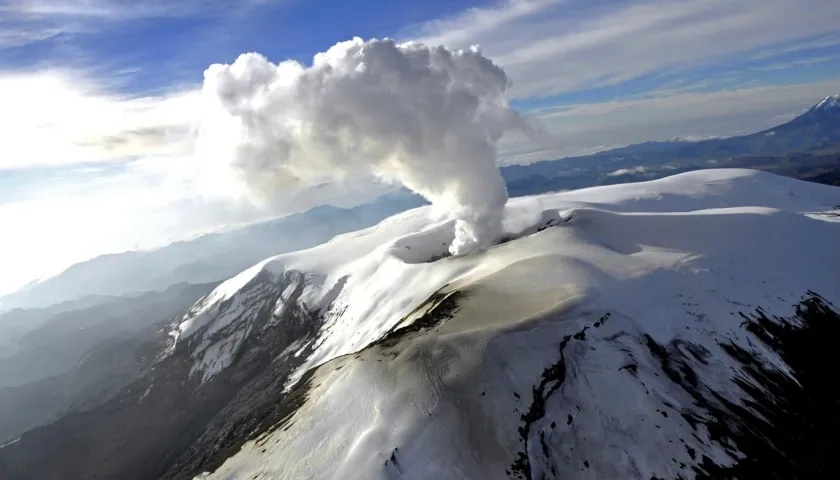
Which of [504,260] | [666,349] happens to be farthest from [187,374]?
[666,349]

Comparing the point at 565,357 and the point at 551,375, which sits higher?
the point at 565,357

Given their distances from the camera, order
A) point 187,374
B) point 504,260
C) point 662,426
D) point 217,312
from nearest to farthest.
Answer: point 662,426
point 504,260
point 187,374
point 217,312

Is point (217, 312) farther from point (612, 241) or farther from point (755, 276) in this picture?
point (755, 276)

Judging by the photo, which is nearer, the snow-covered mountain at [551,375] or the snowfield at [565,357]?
the snowfield at [565,357]

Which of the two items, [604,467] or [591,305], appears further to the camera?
[591,305]
